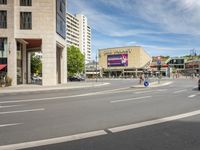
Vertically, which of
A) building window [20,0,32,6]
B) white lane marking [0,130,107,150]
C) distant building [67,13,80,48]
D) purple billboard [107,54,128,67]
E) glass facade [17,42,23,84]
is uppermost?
distant building [67,13,80,48]

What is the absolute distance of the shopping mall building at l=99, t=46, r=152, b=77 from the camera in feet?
493

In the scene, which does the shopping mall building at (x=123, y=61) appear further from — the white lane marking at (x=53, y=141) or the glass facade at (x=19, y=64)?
the white lane marking at (x=53, y=141)

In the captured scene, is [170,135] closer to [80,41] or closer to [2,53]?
[2,53]

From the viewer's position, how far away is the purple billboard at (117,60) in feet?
502

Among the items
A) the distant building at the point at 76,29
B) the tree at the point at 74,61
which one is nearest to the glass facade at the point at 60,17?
the tree at the point at 74,61

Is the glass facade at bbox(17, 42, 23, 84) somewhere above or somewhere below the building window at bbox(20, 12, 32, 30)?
below

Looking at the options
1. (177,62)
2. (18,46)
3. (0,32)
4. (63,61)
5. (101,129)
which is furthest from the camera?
(177,62)

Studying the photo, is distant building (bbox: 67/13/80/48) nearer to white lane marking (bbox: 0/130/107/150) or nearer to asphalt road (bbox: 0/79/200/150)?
asphalt road (bbox: 0/79/200/150)

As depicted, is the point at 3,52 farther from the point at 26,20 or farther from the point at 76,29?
the point at 76,29

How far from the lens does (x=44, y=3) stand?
144ft

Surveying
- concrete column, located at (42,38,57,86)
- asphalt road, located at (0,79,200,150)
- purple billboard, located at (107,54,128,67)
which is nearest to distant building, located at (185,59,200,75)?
purple billboard, located at (107,54,128,67)

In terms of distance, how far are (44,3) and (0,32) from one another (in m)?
7.38

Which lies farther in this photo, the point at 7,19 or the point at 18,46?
the point at 18,46

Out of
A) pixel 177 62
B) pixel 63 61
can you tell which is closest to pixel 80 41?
pixel 177 62
